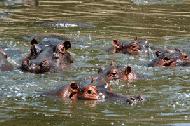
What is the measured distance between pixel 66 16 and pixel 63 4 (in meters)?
2.68

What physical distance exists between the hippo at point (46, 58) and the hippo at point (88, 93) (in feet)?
6.79

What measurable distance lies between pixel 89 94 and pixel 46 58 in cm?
262

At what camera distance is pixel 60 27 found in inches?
653

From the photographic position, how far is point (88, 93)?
8.65 meters

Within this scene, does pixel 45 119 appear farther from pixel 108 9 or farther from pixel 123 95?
pixel 108 9

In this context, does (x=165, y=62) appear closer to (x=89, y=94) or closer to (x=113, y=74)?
Answer: (x=113, y=74)

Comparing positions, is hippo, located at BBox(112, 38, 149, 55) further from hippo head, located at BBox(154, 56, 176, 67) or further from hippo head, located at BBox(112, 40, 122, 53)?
hippo head, located at BBox(154, 56, 176, 67)

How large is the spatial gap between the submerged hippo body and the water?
0.17 metres

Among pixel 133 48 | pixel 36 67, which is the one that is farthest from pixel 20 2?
pixel 36 67

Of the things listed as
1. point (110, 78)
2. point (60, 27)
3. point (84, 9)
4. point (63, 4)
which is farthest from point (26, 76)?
point (63, 4)

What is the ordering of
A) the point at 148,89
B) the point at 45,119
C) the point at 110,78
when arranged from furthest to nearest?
the point at 110,78, the point at 148,89, the point at 45,119

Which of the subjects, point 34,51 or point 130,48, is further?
point 130,48

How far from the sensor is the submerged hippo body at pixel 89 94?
850 centimetres

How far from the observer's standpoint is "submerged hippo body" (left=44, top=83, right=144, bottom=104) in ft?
27.9
